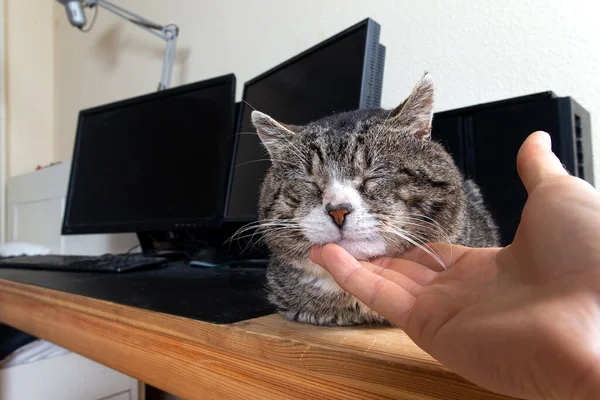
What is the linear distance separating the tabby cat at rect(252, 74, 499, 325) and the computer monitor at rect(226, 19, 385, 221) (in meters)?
0.24

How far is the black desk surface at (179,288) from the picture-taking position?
26.0 inches

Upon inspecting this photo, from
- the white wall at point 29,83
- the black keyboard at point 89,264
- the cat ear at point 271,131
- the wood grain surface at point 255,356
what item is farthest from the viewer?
the white wall at point 29,83

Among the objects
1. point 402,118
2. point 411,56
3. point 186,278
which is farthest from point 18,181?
point 402,118

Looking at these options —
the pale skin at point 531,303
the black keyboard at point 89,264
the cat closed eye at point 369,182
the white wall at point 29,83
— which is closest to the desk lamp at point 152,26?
the black keyboard at point 89,264

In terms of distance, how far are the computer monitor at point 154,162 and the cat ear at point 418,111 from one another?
67 cm

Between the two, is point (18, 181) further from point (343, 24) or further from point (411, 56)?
point (411, 56)

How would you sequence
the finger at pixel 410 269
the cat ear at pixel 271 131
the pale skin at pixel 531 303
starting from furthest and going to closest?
the cat ear at pixel 271 131 → the finger at pixel 410 269 → the pale skin at pixel 531 303

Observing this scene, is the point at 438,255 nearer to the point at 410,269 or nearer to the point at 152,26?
the point at 410,269

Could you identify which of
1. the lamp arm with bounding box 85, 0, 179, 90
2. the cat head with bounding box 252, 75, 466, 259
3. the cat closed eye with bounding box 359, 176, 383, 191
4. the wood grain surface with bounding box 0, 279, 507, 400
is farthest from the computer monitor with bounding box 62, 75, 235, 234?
the cat closed eye with bounding box 359, 176, 383, 191

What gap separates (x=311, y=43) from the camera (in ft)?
4.56

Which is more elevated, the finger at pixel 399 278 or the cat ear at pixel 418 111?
the cat ear at pixel 418 111

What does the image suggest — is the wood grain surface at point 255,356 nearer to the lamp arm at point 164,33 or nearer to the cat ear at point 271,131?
the cat ear at point 271,131

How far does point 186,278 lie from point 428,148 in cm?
72

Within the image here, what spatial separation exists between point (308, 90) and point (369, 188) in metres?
0.57
